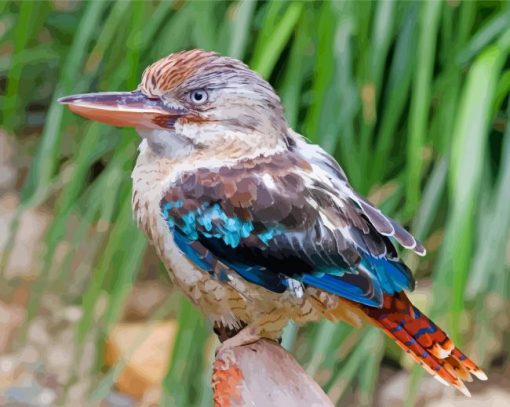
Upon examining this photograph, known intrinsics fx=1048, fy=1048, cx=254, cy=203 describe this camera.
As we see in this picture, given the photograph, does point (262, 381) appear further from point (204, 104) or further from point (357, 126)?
point (357, 126)

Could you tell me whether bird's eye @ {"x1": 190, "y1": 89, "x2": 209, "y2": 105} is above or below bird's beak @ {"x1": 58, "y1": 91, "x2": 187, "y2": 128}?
above

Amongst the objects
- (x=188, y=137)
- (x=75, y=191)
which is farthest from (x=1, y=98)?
(x=188, y=137)

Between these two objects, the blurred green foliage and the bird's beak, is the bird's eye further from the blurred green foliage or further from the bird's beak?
the blurred green foliage

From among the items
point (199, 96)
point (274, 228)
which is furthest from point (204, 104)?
point (274, 228)

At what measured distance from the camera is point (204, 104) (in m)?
0.84

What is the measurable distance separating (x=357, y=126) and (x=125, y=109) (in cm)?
85

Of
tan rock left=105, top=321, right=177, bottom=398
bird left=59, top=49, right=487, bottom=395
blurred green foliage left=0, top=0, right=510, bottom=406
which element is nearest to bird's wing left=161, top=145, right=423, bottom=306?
bird left=59, top=49, right=487, bottom=395

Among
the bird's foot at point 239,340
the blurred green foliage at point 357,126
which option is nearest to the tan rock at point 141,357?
the blurred green foliage at point 357,126

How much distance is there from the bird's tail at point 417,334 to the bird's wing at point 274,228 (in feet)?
0.12

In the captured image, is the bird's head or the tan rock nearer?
the bird's head

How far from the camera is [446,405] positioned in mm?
1673

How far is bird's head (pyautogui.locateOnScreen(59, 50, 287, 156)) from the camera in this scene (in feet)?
2.72

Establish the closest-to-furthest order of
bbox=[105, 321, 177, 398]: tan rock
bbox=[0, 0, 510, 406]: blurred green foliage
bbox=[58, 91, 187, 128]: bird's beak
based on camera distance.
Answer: bbox=[58, 91, 187, 128]: bird's beak
bbox=[0, 0, 510, 406]: blurred green foliage
bbox=[105, 321, 177, 398]: tan rock

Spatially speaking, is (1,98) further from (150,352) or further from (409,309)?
(409,309)
